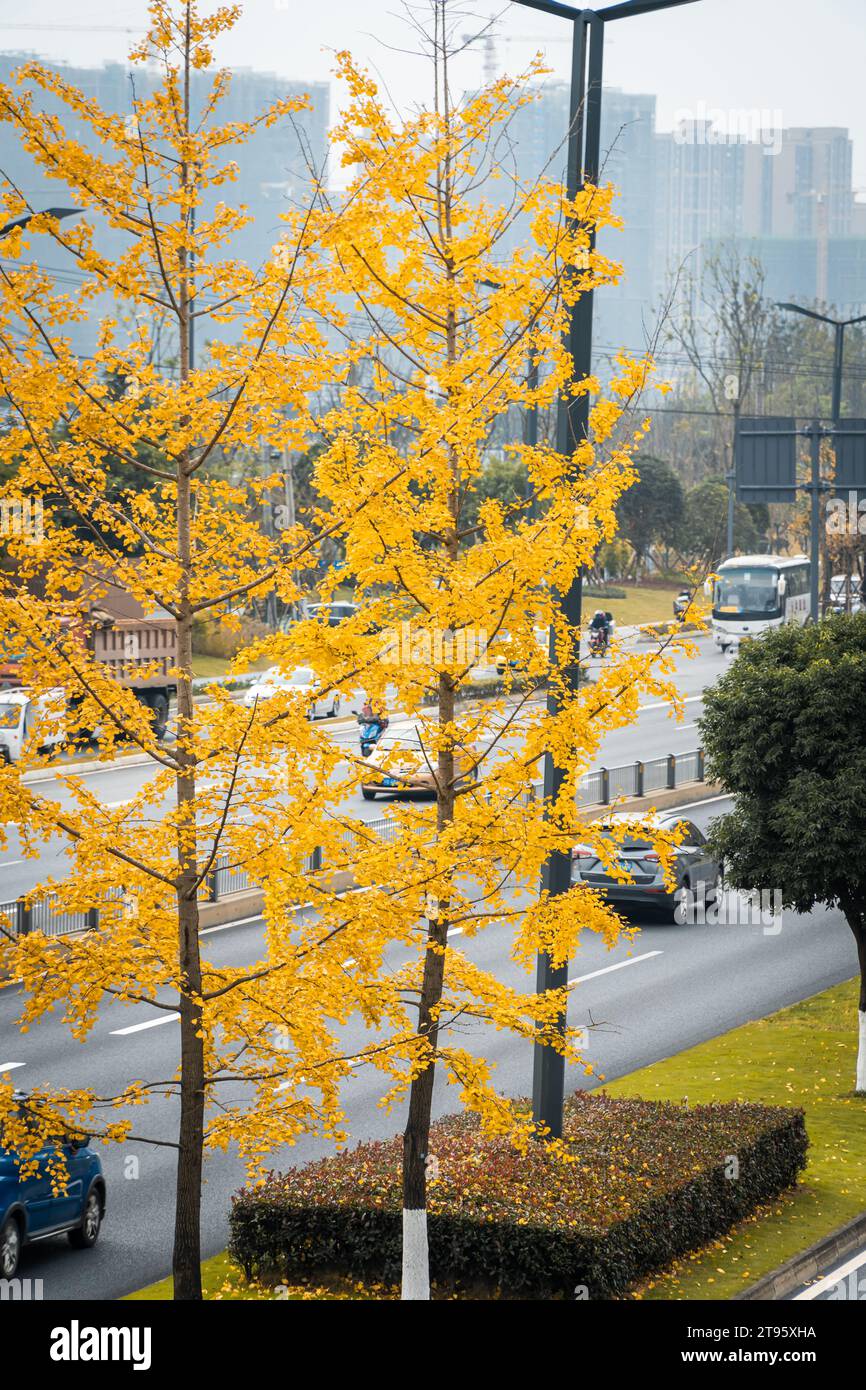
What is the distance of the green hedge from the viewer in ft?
41.7

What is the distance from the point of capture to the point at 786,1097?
19.9m

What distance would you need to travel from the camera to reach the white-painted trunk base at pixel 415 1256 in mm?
11547

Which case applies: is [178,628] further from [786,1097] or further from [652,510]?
[652,510]

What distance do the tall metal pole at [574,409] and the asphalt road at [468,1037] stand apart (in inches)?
39.6

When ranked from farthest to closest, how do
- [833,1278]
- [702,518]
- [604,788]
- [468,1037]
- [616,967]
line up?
1. [702,518]
2. [604,788]
3. [616,967]
4. [468,1037]
5. [833,1278]

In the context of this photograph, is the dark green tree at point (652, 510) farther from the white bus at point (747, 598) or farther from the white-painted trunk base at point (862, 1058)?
the white-painted trunk base at point (862, 1058)

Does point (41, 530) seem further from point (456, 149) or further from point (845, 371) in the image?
point (845, 371)

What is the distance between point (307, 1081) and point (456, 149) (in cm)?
668

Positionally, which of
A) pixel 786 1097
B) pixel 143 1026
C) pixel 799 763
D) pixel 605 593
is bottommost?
pixel 143 1026

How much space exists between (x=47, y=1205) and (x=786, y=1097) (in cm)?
914

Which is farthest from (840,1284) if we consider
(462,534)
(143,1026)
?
(143,1026)

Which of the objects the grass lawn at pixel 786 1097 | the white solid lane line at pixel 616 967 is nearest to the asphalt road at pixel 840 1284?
the grass lawn at pixel 786 1097

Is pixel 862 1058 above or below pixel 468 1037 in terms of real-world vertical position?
above

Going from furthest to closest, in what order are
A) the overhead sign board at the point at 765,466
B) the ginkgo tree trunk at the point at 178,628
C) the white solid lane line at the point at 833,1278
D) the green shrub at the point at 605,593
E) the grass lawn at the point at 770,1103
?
1. the green shrub at the point at 605,593
2. the overhead sign board at the point at 765,466
3. the white solid lane line at the point at 833,1278
4. the grass lawn at the point at 770,1103
5. the ginkgo tree trunk at the point at 178,628
